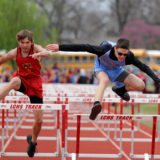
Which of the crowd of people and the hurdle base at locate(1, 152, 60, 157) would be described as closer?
the crowd of people

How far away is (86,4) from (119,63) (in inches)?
1918

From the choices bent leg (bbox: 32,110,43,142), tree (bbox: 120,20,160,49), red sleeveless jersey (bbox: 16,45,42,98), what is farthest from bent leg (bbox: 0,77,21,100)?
tree (bbox: 120,20,160,49)

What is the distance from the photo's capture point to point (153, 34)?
160ft

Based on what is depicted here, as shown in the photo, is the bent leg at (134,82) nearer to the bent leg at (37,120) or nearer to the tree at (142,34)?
the bent leg at (37,120)

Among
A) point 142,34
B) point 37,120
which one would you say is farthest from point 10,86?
point 142,34

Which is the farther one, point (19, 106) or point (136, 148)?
point (136, 148)

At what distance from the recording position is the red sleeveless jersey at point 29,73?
239 inches

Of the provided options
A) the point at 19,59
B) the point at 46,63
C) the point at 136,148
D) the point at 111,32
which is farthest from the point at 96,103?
the point at 111,32

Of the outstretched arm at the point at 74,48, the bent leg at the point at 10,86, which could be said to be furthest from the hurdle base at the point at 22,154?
the outstretched arm at the point at 74,48

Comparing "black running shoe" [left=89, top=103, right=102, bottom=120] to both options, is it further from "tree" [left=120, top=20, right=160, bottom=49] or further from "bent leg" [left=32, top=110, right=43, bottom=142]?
"tree" [left=120, top=20, right=160, bottom=49]

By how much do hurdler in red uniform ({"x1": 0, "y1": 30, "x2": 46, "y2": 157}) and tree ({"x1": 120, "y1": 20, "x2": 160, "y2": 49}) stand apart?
4335cm

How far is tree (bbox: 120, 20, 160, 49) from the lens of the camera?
48.8 m

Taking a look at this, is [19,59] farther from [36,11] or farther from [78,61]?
[78,61]

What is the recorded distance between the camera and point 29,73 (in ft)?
20.2
